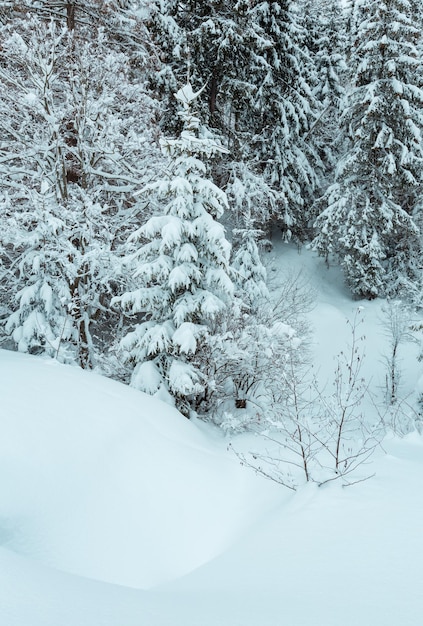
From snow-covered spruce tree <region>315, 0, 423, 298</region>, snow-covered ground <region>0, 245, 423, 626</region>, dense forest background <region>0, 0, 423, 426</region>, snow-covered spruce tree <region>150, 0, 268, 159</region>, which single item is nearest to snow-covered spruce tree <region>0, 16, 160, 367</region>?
dense forest background <region>0, 0, 423, 426</region>

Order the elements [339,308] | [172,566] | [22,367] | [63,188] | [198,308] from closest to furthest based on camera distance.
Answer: [172,566]
[22,367]
[198,308]
[63,188]
[339,308]

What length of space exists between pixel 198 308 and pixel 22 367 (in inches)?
149

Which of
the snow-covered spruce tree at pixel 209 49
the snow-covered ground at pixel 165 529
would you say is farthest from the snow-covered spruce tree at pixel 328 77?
the snow-covered ground at pixel 165 529

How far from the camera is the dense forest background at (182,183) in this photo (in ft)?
29.0

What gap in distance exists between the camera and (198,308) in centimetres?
870

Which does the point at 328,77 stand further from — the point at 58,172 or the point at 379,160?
the point at 58,172

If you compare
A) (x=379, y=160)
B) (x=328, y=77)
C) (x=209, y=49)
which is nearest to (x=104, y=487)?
(x=209, y=49)

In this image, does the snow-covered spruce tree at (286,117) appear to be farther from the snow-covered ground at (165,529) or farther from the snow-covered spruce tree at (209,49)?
the snow-covered ground at (165,529)

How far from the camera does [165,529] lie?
410 centimetres

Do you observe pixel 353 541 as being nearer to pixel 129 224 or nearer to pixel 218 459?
pixel 218 459

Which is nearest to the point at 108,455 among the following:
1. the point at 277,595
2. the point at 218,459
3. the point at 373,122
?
the point at 218,459

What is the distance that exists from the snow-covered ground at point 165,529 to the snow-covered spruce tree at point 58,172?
4.70 metres

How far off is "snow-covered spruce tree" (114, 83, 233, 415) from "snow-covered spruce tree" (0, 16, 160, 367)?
1911 millimetres

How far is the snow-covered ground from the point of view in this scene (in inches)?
91.8
